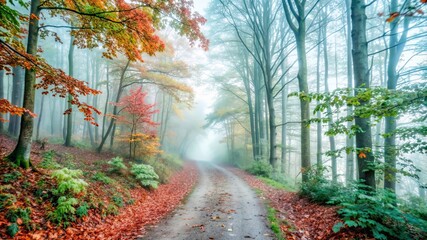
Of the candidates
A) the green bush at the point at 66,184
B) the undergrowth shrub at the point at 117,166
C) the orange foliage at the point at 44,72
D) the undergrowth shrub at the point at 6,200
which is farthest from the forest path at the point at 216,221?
the undergrowth shrub at the point at 117,166

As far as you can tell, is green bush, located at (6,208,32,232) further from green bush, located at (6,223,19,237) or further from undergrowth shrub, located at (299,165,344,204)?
undergrowth shrub, located at (299,165,344,204)

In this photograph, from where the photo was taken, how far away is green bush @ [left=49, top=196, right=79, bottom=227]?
15.8ft

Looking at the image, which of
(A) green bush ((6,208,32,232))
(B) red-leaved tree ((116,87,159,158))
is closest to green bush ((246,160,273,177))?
(B) red-leaved tree ((116,87,159,158))

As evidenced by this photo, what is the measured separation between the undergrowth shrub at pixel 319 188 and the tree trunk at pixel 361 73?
2.95 feet

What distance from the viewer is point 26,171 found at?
5875 millimetres

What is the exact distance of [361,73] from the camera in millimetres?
5961

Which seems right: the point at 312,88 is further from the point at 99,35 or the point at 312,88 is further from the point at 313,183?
the point at 99,35

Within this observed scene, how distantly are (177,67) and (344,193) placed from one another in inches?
484

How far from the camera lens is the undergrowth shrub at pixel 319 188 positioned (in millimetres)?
6492

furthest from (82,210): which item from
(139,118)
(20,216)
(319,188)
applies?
(139,118)

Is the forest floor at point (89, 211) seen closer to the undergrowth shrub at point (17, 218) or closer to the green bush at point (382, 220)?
the undergrowth shrub at point (17, 218)

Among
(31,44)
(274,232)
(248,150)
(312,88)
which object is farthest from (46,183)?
(248,150)

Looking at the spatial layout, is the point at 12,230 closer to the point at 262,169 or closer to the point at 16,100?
the point at 16,100

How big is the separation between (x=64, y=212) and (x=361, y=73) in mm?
8680
